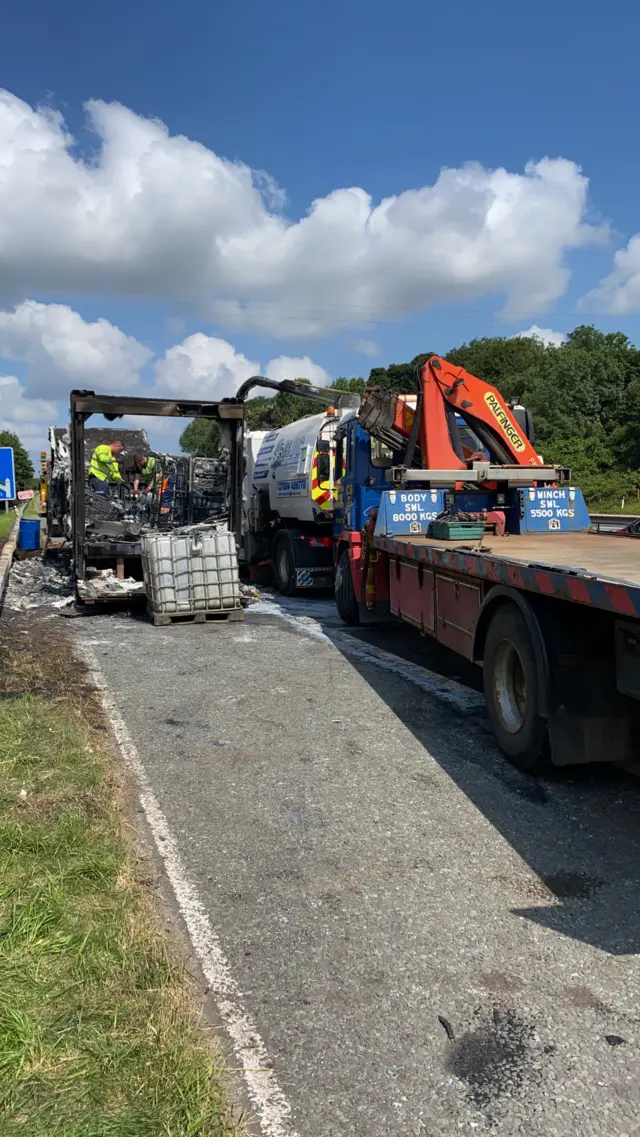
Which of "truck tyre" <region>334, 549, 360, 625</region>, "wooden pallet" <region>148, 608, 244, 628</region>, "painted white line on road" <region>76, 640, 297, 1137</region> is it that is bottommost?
"painted white line on road" <region>76, 640, 297, 1137</region>

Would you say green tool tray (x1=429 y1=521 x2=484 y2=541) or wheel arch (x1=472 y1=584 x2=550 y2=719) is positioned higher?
green tool tray (x1=429 y1=521 x2=484 y2=541)

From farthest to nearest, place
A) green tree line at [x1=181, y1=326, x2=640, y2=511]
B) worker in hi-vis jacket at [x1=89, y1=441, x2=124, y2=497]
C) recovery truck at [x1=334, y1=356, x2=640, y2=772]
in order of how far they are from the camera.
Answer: green tree line at [x1=181, y1=326, x2=640, y2=511] < worker in hi-vis jacket at [x1=89, y1=441, x2=124, y2=497] < recovery truck at [x1=334, y1=356, x2=640, y2=772]

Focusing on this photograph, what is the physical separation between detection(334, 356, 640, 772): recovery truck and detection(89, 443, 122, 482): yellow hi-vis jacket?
481 centimetres

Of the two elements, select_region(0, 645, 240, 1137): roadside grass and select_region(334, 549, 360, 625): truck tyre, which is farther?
select_region(334, 549, 360, 625): truck tyre

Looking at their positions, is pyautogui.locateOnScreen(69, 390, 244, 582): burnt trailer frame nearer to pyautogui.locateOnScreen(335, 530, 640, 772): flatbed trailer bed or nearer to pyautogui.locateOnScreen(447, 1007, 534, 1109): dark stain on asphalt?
pyautogui.locateOnScreen(335, 530, 640, 772): flatbed trailer bed

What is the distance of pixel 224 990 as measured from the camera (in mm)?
3189

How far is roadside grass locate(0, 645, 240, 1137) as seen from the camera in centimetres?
244

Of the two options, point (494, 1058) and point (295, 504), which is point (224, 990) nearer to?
point (494, 1058)

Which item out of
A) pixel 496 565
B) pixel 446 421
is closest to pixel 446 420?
pixel 446 421

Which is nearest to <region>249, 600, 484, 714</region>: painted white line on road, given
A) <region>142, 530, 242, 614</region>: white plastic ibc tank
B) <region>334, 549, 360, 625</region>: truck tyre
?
<region>334, 549, 360, 625</region>: truck tyre

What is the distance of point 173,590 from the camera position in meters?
10.8

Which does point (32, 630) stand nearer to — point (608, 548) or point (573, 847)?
point (608, 548)

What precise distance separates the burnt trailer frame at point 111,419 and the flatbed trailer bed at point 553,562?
426 centimetres

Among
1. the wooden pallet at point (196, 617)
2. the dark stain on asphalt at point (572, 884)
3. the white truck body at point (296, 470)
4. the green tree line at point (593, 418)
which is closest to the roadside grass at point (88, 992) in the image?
the dark stain on asphalt at point (572, 884)
